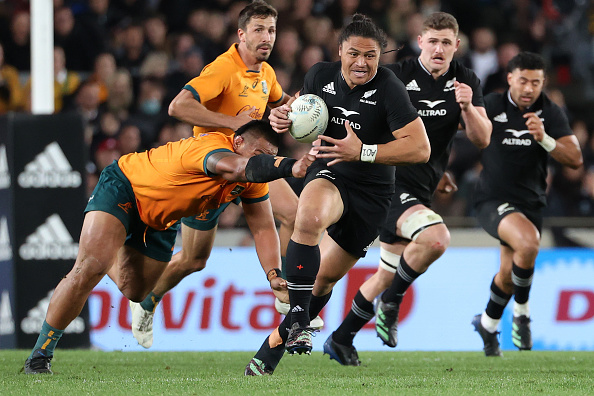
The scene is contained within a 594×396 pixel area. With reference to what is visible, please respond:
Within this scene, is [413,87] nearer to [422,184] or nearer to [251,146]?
[422,184]

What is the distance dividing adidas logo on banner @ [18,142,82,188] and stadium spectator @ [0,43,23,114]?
116 inches

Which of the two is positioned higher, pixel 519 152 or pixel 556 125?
pixel 556 125

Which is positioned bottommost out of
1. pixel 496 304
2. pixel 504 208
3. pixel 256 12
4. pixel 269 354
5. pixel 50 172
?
pixel 496 304

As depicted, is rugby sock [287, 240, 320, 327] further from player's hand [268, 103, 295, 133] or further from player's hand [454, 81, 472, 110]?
player's hand [454, 81, 472, 110]

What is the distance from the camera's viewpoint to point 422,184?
7746mm

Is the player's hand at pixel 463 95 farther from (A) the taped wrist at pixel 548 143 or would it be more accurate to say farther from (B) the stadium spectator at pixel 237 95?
(B) the stadium spectator at pixel 237 95

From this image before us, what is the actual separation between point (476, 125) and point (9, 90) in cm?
685

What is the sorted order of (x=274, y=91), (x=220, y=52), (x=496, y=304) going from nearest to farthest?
(x=274, y=91), (x=496, y=304), (x=220, y=52)

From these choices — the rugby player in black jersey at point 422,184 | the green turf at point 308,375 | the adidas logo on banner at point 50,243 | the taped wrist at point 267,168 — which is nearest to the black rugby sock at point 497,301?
the green turf at point 308,375

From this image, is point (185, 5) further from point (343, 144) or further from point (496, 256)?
point (343, 144)

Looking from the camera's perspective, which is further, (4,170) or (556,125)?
(4,170)

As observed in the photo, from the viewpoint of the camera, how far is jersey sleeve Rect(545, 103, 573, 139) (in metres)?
8.51

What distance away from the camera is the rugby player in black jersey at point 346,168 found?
18.5ft

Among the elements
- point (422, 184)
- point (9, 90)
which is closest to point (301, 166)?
point (422, 184)
